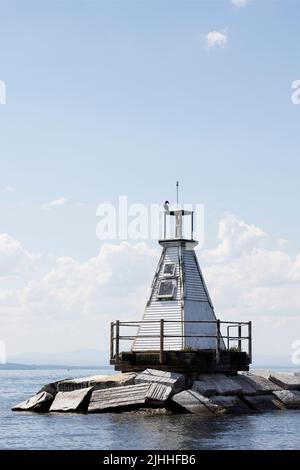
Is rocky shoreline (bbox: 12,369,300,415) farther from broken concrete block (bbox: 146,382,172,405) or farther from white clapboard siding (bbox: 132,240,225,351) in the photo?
white clapboard siding (bbox: 132,240,225,351)

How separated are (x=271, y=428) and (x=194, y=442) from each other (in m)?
5.69

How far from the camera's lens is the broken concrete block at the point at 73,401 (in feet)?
132

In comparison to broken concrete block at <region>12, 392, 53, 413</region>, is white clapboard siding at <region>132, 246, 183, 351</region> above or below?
above

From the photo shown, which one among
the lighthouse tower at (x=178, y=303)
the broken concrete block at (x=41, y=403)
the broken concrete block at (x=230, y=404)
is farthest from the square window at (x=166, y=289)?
the broken concrete block at (x=41, y=403)

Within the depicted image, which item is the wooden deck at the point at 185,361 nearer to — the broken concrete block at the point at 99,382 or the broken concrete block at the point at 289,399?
the broken concrete block at the point at 99,382

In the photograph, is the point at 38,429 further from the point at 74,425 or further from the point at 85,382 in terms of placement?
the point at 85,382

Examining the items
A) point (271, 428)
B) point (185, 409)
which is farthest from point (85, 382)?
point (271, 428)

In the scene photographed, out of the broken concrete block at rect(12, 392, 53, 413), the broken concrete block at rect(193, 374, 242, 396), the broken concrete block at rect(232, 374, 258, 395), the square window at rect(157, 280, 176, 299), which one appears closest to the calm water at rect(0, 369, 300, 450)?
the broken concrete block at rect(12, 392, 53, 413)

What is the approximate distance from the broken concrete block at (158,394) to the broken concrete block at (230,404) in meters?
2.15

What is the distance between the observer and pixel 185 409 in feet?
128

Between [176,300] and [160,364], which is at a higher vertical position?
[176,300]

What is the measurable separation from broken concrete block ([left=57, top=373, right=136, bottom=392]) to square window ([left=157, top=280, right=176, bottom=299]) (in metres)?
4.99

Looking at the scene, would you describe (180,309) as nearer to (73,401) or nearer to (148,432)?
(73,401)

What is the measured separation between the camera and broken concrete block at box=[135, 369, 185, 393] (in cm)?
3978
